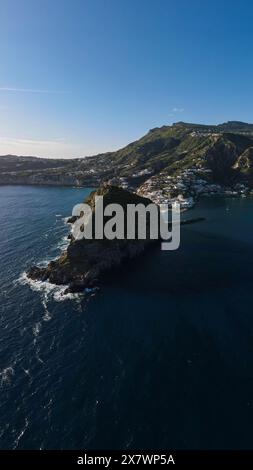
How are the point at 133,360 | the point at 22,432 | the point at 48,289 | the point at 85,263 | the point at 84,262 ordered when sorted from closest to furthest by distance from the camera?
the point at 22,432 → the point at 133,360 → the point at 48,289 → the point at 85,263 → the point at 84,262

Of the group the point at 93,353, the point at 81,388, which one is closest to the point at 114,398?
the point at 81,388

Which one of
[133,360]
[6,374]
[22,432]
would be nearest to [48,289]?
[6,374]

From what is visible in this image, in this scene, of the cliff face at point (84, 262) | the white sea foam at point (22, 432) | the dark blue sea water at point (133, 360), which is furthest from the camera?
the cliff face at point (84, 262)

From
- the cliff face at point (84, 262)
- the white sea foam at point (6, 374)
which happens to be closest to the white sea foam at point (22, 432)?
the white sea foam at point (6, 374)

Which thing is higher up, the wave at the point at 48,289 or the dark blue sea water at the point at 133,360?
the wave at the point at 48,289

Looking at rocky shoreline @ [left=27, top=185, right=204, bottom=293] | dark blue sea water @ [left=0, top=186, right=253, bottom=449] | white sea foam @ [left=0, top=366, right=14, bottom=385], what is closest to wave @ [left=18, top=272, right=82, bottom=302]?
dark blue sea water @ [left=0, top=186, right=253, bottom=449]

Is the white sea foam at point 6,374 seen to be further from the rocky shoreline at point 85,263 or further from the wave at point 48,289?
the rocky shoreline at point 85,263

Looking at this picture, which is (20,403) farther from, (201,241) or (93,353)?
(201,241)

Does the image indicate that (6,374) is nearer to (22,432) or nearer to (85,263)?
(22,432)
